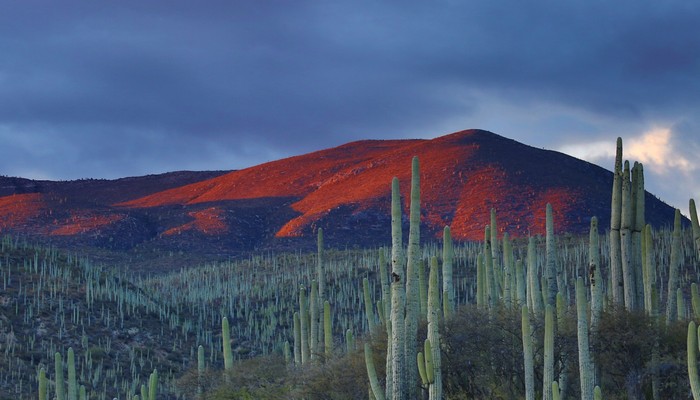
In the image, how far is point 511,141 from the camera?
107250mm

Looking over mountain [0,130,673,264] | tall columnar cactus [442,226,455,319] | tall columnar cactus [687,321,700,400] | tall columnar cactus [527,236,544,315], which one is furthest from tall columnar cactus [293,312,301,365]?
mountain [0,130,673,264]

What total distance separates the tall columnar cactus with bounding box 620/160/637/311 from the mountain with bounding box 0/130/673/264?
50529 mm

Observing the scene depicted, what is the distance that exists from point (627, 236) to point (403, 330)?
6.88 metres

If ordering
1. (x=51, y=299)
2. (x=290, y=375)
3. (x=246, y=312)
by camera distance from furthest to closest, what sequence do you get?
(x=246, y=312)
(x=51, y=299)
(x=290, y=375)

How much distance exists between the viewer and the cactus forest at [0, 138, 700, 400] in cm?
2119

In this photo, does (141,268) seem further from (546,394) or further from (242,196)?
(546,394)

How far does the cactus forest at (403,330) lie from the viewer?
69.5 ft

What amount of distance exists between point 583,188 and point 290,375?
219 ft

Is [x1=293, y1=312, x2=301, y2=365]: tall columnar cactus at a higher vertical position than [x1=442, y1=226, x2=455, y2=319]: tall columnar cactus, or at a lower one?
lower

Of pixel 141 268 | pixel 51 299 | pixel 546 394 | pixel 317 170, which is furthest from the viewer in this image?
pixel 317 170

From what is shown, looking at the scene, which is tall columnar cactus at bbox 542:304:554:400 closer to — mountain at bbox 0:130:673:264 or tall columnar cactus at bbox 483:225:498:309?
tall columnar cactus at bbox 483:225:498:309

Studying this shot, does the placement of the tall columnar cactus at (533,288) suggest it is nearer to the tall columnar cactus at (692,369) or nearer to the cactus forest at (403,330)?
the cactus forest at (403,330)

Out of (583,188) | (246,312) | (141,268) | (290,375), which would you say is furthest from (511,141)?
(290,375)

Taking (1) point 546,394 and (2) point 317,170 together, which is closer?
(1) point 546,394
